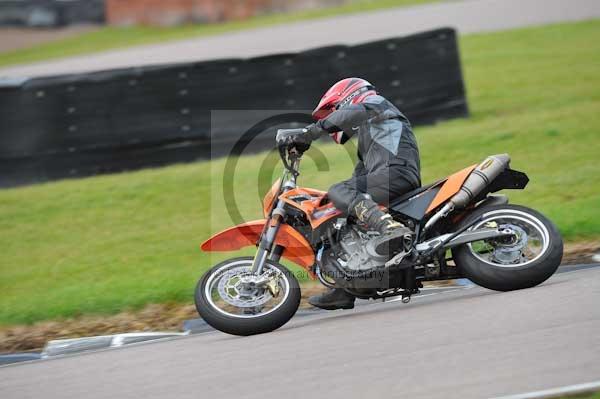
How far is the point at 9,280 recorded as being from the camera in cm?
951

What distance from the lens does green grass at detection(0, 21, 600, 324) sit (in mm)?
8422

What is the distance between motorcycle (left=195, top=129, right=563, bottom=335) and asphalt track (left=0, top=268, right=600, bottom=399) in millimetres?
198

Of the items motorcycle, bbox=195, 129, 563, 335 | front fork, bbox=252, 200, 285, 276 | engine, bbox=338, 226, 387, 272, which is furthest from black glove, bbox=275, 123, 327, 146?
engine, bbox=338, 226, 387, 272

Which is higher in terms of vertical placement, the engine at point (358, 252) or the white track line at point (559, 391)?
the engine at point (358, 252)

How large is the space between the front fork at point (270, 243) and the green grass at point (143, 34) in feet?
78.7

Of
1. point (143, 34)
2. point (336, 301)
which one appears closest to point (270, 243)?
point (336, 301)

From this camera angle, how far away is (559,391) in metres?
4.26

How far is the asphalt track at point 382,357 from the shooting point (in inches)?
182

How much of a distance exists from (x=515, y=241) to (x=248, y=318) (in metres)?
1.97

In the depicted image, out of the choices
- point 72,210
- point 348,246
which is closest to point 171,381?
point 348,246

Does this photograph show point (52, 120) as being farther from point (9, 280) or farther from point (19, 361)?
point (19, 361)

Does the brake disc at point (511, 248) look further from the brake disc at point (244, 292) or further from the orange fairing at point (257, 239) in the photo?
the brake disc at point (244, 292)

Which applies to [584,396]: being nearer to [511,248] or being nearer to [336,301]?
[511,248]

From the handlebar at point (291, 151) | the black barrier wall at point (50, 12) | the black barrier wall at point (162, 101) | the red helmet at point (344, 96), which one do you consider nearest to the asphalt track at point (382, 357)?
the handlebar at point (291, 151)
